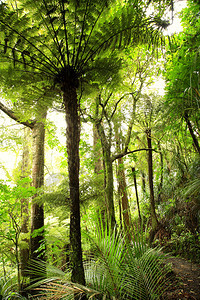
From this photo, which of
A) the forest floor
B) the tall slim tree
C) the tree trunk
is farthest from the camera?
the forest floor

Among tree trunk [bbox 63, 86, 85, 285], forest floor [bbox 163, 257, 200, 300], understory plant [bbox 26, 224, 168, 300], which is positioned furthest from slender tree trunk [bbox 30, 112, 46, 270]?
forest floor [bbox 163, 257, 200, 300]

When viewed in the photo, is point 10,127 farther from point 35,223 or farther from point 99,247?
point 99,247

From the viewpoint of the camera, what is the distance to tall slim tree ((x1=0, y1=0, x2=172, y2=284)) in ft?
5.13

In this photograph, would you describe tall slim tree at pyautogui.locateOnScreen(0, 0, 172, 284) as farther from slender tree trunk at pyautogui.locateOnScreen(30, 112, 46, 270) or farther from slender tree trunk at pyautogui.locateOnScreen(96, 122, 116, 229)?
slender tree trunk at pyautogui.locateOnScreen(96, 122, 116, 229)

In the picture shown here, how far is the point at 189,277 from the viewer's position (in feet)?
9.30

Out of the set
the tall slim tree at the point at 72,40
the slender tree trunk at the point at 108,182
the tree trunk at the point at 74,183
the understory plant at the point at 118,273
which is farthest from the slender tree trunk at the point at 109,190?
the tall slim tree at the point at 72,40

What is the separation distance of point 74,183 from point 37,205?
7.61 feet

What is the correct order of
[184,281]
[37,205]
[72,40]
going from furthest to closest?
[37,205], [184,281], [72,40]

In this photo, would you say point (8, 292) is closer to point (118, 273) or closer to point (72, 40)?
point (118, 273)

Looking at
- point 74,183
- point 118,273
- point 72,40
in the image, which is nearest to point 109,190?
point 118,273

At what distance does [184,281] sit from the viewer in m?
2.73

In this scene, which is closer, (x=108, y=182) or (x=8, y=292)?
(x=8, y=292)

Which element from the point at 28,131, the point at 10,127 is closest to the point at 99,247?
the point at 10,127

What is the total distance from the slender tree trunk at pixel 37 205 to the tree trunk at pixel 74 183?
1.65m
